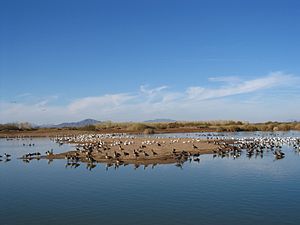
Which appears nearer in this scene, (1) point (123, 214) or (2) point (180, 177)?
(1) point (123, 214)

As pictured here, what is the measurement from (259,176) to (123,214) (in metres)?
10.2

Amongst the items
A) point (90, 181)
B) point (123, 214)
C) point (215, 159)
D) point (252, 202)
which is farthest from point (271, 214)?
point (215, 159)

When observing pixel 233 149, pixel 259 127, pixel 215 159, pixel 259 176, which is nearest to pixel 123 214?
pixel 259 176

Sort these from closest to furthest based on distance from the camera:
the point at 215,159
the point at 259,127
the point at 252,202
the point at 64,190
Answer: the point at 252,202 < the point at 64,190 < the point at 215,159 < the point at 259,127

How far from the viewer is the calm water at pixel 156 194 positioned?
1448 centimetres

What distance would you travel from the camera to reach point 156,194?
18000mm

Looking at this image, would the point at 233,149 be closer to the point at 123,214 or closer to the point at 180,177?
the point at 180,177

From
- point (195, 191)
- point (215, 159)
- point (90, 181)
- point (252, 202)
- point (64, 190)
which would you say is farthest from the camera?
point (215, 159)

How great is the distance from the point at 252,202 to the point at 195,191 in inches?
118

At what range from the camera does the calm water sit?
47.5 ft

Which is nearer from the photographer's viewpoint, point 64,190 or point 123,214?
point 123,214

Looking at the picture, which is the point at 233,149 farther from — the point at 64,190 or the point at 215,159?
the point at 64,190

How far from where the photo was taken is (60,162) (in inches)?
1201

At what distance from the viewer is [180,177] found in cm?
2212
